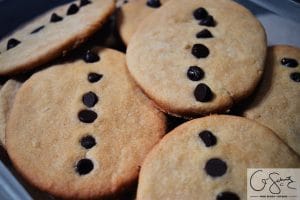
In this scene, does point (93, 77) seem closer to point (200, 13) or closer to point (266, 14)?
point (200, 13)

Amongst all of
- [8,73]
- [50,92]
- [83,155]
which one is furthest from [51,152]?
[8,73]

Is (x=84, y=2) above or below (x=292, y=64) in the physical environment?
above

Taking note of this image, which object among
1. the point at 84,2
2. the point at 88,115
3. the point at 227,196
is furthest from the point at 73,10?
the point at 227,196

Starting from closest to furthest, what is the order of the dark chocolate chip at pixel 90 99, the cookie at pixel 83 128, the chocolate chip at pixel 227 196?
the chocolate chip at pixel 227 196 → the cookie at pixel 83 128 → the dark chocolate chip at pixel 90 99

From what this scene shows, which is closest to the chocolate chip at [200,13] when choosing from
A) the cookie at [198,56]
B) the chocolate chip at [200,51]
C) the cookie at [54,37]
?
the cookie at [198,56]

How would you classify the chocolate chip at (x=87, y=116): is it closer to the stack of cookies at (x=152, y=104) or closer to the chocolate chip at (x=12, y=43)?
the stack of cookies at (x=152, y=104)

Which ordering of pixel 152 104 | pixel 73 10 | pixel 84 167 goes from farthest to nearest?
pixel 73 10
pixel 152 104
pixel 84 167

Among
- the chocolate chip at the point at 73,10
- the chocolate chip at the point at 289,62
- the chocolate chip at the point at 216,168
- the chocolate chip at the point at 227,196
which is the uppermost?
the chocolate chip at the point at 73,10
